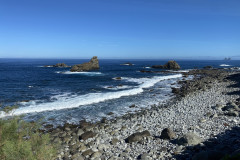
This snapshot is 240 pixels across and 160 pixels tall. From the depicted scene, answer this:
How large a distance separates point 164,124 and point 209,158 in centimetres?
636

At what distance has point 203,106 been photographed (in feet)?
57.5

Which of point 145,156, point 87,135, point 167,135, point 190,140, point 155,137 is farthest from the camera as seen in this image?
point 87,135

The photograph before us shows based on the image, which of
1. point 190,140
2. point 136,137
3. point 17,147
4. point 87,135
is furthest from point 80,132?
point 190,140

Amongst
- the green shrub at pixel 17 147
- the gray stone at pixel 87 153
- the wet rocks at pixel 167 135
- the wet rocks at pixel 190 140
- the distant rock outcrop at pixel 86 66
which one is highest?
the distant rock outcrop at pixel 86 66

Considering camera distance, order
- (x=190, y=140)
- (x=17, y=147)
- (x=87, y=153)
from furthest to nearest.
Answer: (x=87, y=153) < (x=190, y=140) < (x=17, y=147)

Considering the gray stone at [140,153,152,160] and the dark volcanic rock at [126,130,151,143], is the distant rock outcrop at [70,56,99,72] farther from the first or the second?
the gray stone at [140,153,152,160]

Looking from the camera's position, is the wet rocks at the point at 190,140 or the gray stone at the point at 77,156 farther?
the wet rocks at the point at 190,140

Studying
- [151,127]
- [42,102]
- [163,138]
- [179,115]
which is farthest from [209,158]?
[42,102]

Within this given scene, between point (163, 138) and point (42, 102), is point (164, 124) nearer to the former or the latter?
point (163, 138)

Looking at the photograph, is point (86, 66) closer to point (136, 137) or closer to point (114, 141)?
point (114, 141)

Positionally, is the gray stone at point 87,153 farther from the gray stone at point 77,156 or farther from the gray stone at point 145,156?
the gray stone at point 145,156

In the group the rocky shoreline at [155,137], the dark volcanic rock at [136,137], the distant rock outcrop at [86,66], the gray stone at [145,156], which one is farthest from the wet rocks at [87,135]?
the distant rock outcrop at [86,66]

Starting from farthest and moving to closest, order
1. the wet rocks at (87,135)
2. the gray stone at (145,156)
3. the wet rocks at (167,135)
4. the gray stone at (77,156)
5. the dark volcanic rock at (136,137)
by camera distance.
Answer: the wet rocks at (87,135) < the dark volcanic rock at (136,137) < the wet rocks at (167,135) < the gray stone at (77,156) < the gray stone at (145,156)

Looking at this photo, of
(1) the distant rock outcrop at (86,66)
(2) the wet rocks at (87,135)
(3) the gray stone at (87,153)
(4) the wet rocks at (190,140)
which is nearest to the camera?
(4) the wet rocks at (190,140)
